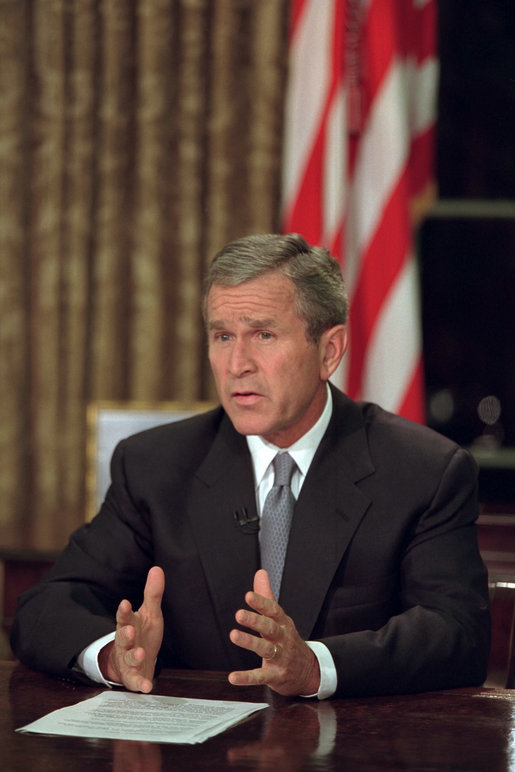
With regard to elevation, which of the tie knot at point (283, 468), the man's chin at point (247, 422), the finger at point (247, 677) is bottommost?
the finger at point (247, 677)

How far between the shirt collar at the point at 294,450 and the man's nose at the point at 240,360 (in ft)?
0.66

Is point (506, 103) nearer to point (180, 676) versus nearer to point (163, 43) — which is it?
point (163, 43)

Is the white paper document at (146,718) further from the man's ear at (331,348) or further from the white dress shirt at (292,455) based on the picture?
the man's ear at (331,348)

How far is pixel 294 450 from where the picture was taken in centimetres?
251

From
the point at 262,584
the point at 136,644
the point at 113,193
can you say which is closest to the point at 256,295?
the point at 262,584

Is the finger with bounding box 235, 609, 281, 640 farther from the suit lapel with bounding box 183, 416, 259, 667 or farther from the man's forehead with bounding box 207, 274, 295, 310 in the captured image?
the man's forehead with bounding box 207, 274, 295, 310

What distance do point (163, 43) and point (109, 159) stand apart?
0.52 m

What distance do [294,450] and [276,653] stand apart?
0.74 m

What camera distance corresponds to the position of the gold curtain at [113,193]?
4.42 m

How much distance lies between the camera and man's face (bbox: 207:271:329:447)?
236 cm

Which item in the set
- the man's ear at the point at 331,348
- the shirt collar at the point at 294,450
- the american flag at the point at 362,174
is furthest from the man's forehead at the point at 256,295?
the american flag at the point at 362,174

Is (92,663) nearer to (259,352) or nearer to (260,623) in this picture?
(260,623)

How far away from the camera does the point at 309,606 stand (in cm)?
230

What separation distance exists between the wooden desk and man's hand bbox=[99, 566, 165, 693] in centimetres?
5
